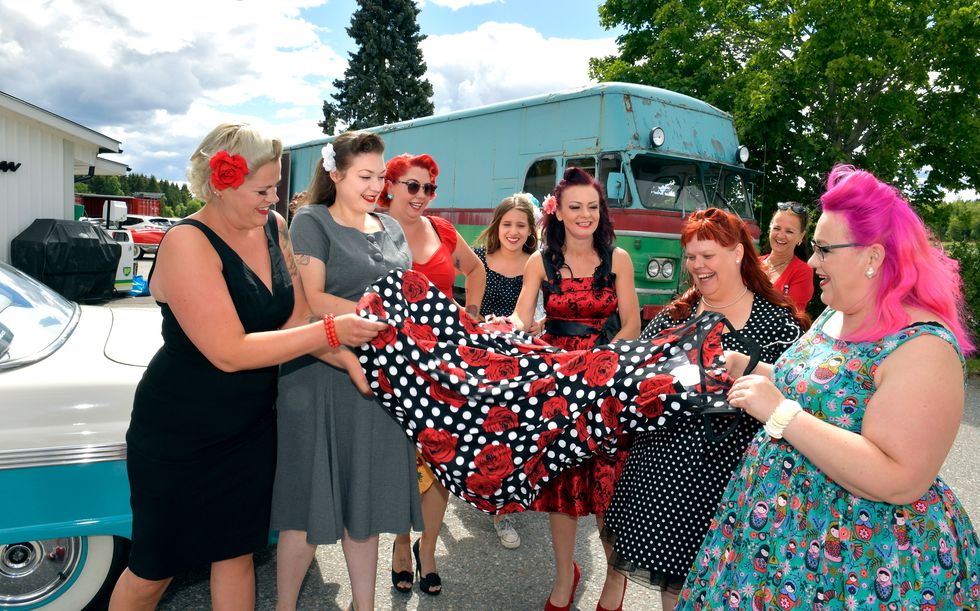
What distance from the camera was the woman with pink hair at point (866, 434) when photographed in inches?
68.1

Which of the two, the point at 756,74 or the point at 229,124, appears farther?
the point at 756,74

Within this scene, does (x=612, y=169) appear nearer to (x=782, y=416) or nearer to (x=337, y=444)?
(x=337, y=444)

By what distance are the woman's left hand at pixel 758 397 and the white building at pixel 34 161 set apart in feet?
44.5

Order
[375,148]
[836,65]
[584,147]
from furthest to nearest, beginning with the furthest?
[836,65], [584,147], [375,148]

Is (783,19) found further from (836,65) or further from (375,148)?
(375,148)

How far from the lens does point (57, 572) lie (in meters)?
2.90

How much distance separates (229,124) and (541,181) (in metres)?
8.04

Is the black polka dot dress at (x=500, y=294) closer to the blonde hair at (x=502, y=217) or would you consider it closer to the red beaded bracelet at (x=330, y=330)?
the blonde hair at (x=502, y=217)

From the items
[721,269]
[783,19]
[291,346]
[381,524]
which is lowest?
[381,524]

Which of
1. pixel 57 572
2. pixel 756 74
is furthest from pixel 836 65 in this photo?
pixel 57 572

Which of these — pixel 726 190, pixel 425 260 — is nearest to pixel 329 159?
pixel 425 260

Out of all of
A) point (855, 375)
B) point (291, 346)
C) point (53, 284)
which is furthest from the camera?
point (53, 284)

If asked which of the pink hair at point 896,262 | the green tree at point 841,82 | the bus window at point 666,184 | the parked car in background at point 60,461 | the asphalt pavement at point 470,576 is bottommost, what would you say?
the asphalt pavement at point 470,576

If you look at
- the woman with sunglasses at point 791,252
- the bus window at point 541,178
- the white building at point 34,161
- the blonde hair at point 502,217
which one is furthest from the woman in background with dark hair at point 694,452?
the white building at point 34,161
